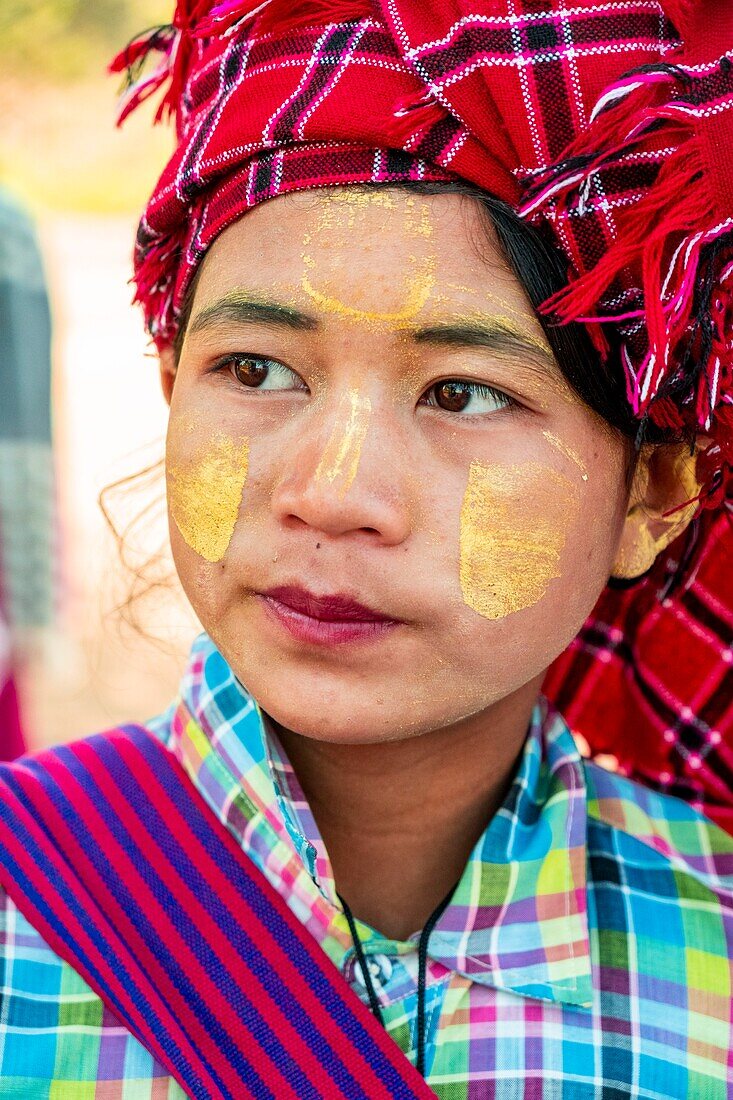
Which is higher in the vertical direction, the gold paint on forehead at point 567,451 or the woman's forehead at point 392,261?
the woman's forehead at point 392,261

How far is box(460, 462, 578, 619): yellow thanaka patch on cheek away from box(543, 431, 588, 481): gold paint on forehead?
3 centimetres

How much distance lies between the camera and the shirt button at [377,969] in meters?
1.61

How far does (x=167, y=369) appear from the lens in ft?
6.18

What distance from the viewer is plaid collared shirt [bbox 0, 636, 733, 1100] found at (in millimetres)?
1479

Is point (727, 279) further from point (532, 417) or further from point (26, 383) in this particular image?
point (26, 383)

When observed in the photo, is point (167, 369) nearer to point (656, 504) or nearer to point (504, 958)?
point (656, 504)

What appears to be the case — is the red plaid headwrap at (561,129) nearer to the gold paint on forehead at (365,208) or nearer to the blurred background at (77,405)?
the gold paint on forehead at (365,208)

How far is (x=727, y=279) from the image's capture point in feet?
4.78

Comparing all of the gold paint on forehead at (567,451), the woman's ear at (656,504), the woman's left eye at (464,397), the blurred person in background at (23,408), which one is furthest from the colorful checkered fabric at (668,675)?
the blurred person in background at (23,408)

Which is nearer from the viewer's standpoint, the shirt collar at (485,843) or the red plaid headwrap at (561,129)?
the red plaid headwrap at (561,129)

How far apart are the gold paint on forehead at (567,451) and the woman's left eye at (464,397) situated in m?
0.07

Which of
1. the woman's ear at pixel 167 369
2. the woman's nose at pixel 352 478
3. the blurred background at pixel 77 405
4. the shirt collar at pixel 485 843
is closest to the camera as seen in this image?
the woman's nose at pixel 352 478

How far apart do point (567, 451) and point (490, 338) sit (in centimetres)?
18

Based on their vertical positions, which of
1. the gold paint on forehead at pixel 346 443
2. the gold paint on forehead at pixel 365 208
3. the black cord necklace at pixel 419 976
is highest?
the gold paint on forehead at pixel 365 208
